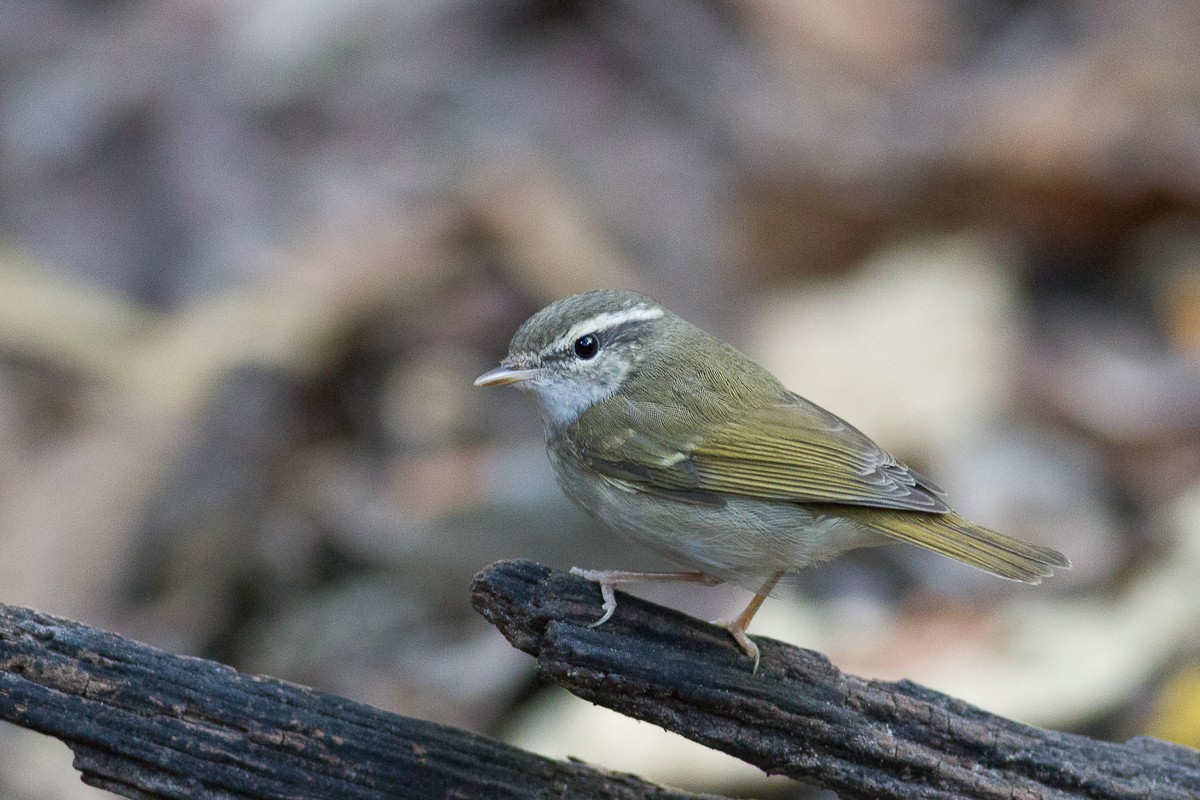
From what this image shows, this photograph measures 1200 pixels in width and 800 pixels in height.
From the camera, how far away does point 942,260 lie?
7.97m

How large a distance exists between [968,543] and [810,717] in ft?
2.58

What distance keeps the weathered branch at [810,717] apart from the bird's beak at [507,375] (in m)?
0.91

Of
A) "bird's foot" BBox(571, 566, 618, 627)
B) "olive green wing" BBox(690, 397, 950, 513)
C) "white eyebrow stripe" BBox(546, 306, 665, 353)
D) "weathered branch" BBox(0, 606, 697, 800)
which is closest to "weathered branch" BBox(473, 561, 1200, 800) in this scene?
"bird's foot" BBox(571, 566, 618, 627)

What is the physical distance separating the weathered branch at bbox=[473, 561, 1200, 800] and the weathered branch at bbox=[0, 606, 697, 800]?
26 cm

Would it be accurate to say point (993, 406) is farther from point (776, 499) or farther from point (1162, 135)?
point (776, 499)

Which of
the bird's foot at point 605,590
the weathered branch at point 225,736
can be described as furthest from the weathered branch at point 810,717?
the weathered branch at point 225,736

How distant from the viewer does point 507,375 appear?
4.29m

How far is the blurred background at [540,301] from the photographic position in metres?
5.59

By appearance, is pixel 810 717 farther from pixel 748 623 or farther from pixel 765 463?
pixel 765 463

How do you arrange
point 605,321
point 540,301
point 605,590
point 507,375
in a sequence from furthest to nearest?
point 540,301 < point 605,321 < point 507,375 < point 605,590

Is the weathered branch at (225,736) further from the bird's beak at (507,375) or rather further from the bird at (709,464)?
the bird's beak at (507,375)

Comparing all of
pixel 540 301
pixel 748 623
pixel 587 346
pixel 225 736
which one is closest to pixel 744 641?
pixel 748 623

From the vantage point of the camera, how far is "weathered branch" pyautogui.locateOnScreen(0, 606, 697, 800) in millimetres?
3158

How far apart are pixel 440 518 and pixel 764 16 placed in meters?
6.21
